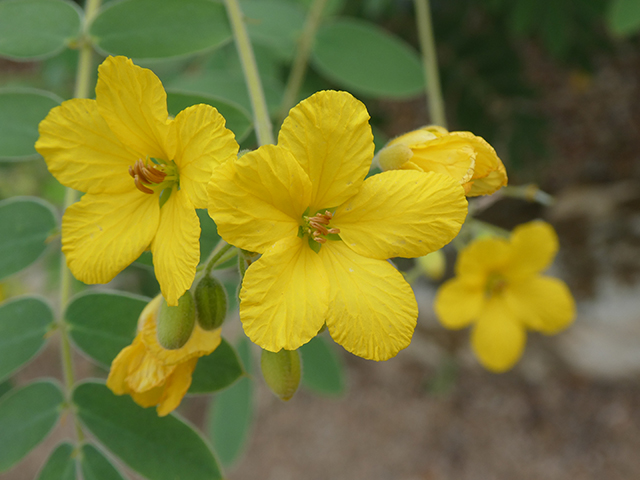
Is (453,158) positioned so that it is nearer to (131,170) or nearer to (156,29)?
(131,170)

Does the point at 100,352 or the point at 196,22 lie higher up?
the point at 196,22

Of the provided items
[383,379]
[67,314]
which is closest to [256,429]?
[383,379]

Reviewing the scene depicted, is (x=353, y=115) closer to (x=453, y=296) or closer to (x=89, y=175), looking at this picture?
(x=89, y=175)

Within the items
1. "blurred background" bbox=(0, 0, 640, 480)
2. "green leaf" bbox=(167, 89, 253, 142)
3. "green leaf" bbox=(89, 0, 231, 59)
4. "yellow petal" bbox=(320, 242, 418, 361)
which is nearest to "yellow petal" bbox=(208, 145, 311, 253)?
"yellow petal" bbox=(320, 242, 418, 361)

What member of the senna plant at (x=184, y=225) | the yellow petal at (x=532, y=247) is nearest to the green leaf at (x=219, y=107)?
the senna plant at (x=184, y=225)

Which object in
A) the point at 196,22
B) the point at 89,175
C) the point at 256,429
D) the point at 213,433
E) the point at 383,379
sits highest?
the point at 196,22

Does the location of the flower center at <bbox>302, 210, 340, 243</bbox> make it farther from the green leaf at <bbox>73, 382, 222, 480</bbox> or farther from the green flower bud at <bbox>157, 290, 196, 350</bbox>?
the green leaf at <bbox>73, 382, 222, 480</bbox>
